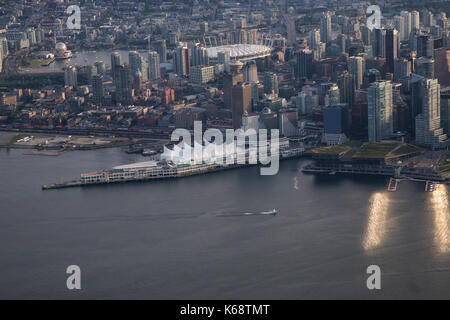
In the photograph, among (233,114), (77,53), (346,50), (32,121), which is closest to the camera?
(233,114)

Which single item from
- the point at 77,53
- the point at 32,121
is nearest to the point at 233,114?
the point at 32,121

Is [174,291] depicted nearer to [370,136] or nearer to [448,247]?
[448,247]

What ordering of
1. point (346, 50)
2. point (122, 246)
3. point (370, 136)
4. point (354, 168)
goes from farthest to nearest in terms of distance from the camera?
1. point (346, 50)
2. point (370, 136)
3. point (354, 168)
4. point (122, 246)

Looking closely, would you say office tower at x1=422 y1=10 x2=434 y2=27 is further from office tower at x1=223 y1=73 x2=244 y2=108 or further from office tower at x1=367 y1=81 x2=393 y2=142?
office tower at x1=367 y1=81 x2=393 y2=142

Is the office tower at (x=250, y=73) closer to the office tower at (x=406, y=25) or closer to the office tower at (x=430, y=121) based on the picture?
the office tower at (x=430, y=121)

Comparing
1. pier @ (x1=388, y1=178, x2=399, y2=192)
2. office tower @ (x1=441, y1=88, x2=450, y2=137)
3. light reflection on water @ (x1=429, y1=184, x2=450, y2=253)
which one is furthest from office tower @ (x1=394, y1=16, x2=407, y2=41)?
light reflection on water @ (x1=429, y1=184, x2=450, y2=253)

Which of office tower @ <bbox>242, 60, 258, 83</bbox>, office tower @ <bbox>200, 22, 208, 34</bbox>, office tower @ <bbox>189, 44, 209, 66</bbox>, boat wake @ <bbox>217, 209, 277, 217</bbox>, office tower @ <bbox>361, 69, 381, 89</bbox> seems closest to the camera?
boat wake @ <bbox>217, 209, 277, 217</bbox>
